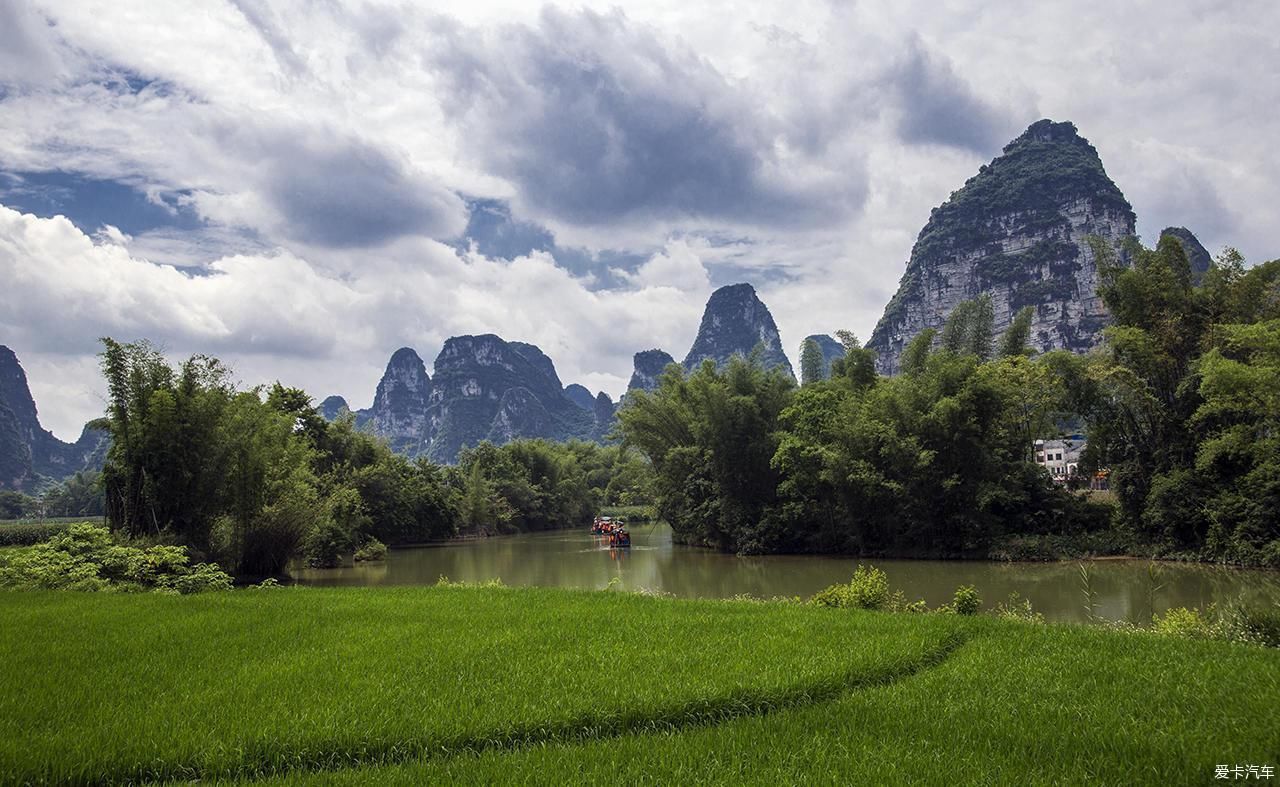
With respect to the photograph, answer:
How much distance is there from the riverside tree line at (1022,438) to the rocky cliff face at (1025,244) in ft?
264

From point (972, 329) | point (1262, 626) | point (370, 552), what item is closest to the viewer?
point (1262, 626)

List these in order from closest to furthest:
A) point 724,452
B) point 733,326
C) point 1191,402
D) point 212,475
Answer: point 212,475 → point 1191,402 → point 724,452 → point 733,326

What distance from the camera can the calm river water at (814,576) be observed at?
1595 centimetres

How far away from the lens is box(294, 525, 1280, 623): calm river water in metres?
15.9

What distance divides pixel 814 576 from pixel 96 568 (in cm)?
1810

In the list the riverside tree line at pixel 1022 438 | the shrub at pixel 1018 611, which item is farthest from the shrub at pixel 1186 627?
the riverside tree line at pixel 1022 438

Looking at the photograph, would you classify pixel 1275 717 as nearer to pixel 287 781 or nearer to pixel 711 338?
pixel 287 781

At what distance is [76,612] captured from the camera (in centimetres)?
873

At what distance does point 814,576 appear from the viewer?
2264 cm

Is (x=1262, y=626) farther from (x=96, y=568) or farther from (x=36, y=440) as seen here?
(x=36, y=440)

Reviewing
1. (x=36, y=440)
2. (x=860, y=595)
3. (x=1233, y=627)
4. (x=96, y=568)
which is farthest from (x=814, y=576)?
(x=36, y=440)

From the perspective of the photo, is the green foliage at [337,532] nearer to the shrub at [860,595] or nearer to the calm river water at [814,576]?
the calm river water at [814,576]

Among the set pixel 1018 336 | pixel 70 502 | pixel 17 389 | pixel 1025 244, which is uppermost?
pixel 1025 244

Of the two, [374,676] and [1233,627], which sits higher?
[374,676]
